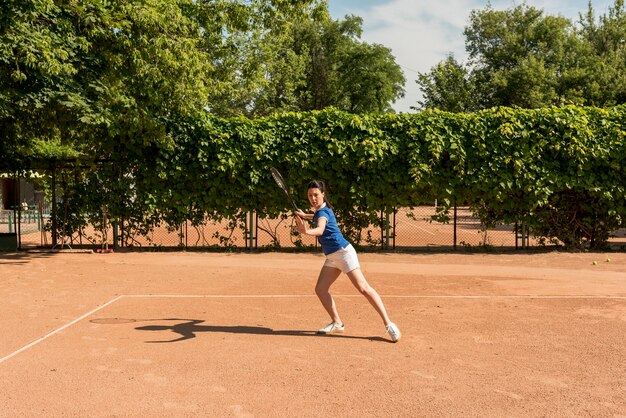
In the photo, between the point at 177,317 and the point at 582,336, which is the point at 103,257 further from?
the point at 582,336

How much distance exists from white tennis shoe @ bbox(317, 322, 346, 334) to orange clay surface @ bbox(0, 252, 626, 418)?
0.14m

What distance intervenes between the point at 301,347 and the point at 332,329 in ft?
2.39

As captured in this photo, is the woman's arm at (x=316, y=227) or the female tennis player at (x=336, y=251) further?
the female tennis player at (x=336, y=251)

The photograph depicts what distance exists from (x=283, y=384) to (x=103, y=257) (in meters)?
10.7

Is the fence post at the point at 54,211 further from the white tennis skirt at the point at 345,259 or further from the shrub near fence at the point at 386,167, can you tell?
the white tennis skirt at the point at 345,259

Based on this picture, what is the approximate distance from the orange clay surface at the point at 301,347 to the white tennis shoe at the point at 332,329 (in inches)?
5.5

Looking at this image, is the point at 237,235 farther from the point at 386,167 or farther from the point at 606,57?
the point at 606,57

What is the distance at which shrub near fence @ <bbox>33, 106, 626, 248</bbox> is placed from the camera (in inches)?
596

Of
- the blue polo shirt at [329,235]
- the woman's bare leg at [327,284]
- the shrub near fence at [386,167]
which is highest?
the shrub near fence at [386,167]

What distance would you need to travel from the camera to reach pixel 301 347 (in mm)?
6395

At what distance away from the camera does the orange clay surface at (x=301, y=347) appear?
4.71m

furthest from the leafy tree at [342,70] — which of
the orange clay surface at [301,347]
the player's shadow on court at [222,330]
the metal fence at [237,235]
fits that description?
the player's shadow on court at [222,330]

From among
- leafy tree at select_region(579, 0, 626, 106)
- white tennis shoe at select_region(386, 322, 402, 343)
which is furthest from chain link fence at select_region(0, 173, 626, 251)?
leafy tree at select_region(579, 0, 626, 106)

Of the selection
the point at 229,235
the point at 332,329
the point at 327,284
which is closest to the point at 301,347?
the point at 332,329
